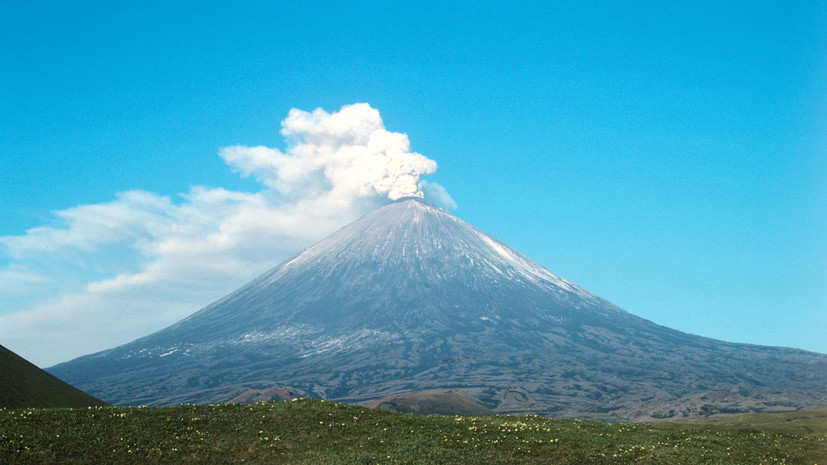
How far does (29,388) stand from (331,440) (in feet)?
81.4

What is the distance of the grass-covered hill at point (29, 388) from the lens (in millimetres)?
38344

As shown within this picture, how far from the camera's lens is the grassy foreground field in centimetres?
2630

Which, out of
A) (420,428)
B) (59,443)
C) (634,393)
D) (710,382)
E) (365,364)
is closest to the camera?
(59,443)

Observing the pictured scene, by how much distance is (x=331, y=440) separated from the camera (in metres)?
28.8

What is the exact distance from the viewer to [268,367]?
19812 centimetres

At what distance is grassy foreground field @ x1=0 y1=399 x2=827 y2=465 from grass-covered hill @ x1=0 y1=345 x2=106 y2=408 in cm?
990

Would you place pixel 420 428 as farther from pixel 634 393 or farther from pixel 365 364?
pixel 365 364

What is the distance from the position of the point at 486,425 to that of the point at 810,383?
204 metres

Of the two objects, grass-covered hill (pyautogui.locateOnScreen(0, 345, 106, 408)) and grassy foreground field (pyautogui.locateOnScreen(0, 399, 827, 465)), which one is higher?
grass-covered hill (pyautogui.locateOnScreen(0, 345, 106, 408))

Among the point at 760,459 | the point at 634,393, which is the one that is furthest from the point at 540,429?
the point at 634,393

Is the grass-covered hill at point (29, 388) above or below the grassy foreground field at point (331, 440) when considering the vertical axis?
above

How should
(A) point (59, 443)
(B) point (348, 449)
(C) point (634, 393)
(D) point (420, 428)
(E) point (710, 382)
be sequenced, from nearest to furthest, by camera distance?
(A) point (59, 443)
(B) point (348, 449)
(D) point (420, 428)
(C) point (634, 393)
(E) point (710, 382)

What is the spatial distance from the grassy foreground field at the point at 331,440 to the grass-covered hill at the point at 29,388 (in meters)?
9.90

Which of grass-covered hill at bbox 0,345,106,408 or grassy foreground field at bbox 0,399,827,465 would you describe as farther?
grass-covered hill at bbox 0,345,106,408
